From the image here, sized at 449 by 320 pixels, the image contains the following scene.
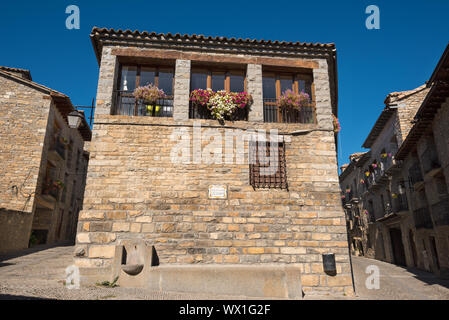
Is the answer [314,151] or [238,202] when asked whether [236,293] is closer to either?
[238,202]

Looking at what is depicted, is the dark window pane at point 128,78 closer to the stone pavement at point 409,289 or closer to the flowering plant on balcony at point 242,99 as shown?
the flowering plant on balcony at point 242,99

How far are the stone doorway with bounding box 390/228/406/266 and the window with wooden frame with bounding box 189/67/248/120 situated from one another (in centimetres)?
1476

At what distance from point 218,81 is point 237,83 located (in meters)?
0.54

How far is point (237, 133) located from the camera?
24.8 feet

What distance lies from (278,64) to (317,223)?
4.39 meters

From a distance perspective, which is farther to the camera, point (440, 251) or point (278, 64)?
point (440, 251)

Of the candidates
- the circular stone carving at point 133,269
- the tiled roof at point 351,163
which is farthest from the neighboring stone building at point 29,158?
the tiled roof at point 351,163

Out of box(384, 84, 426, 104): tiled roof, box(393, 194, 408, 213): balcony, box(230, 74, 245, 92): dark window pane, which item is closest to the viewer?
box(230, 74, 245, 92): dark window pane

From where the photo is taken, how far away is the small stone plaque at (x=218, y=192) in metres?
7.05

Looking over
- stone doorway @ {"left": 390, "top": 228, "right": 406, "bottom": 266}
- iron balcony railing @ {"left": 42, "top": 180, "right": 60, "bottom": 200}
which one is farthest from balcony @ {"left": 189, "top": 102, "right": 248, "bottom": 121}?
stone doorway @ {"left": 390, "top": 228, "right": 406, "bottom": 266}

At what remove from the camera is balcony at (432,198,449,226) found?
1084 centimetres

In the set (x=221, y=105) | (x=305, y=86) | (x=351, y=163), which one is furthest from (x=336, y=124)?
(x=351, y=163)

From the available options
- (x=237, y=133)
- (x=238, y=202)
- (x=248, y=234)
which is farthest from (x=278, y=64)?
(x=248, y=234)

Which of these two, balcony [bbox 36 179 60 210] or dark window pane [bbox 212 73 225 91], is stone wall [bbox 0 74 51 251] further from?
dark window pane [bbox 212 73 225 91]
